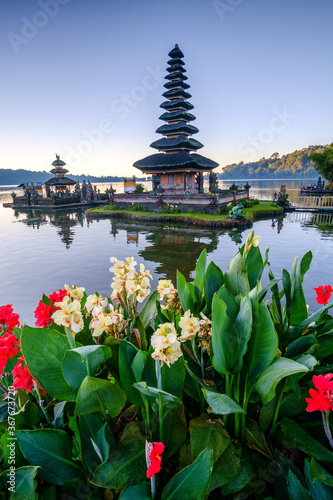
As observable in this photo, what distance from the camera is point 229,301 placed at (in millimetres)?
1128

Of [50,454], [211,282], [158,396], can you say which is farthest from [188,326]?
[50,454]

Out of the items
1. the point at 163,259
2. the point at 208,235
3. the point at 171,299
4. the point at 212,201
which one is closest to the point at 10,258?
the point at 163,259

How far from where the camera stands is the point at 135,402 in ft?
3.57

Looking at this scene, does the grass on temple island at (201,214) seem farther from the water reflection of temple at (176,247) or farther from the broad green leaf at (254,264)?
the broad green leaf at (254,264)

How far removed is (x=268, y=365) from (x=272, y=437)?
500 millimetres

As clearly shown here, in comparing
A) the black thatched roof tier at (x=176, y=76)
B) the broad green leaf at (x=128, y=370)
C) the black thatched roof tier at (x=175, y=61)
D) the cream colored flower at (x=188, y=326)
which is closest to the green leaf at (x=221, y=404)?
the cream colored flower at (x=188, y=326)

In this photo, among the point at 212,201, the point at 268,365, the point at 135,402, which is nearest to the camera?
the point at 268,365

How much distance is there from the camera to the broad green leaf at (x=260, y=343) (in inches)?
37.1

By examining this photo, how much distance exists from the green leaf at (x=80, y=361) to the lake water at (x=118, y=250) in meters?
4.90

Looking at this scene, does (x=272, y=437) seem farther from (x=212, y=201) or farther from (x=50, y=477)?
(x=212, y=201)

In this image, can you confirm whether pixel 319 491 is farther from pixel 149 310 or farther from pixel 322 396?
pixel 149 310

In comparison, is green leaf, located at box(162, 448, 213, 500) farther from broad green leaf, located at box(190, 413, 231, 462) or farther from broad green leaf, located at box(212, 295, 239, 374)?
broad green leaf, located at box(212, 295, 239, 374)

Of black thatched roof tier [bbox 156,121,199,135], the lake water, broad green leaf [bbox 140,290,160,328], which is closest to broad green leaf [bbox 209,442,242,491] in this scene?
broad green leaf [bbox 140,290,160,328]

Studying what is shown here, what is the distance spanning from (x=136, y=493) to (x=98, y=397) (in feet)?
1.13
